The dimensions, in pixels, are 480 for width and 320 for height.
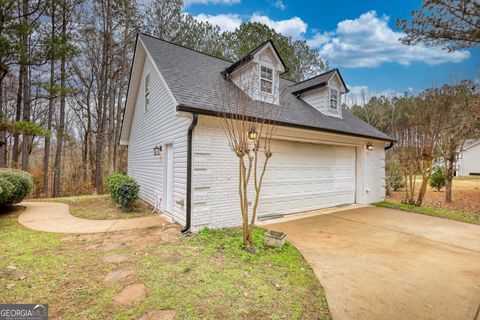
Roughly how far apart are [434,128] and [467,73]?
3.60m

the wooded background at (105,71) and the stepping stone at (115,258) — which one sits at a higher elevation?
the wooded background at (105,71)

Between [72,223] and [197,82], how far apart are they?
16.5 ft

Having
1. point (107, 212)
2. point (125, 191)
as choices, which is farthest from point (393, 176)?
point (107, 212)

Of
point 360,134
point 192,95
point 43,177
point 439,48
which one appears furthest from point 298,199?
point 43,177

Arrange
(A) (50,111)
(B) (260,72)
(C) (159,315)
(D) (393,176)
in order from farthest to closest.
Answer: (D) (393,176) → (A) (50,111) → (B) (260,72) → (C) (159,315)

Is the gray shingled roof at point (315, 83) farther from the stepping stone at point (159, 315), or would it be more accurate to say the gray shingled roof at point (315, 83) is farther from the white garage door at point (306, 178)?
the stepping stone at point (159, 315)

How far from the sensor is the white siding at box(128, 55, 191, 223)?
541 cm

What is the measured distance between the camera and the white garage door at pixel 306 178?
659 centimetres

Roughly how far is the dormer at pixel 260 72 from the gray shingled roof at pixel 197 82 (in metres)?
0.51

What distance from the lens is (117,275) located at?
9.97 ft

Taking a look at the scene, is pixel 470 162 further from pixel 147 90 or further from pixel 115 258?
pixel 115 258

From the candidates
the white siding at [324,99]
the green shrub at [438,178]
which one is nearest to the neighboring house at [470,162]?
the green shrub at [438,178]

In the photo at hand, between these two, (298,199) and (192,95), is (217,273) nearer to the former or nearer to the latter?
(192,95)

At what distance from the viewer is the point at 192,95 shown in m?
5.27
